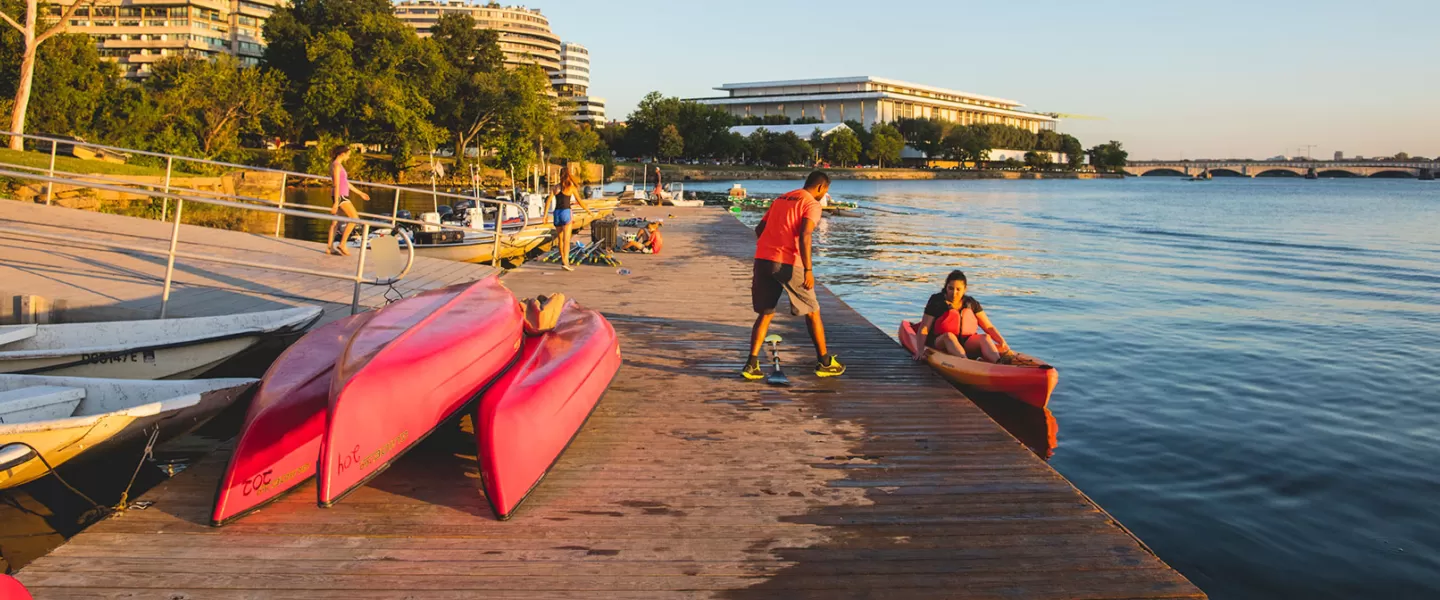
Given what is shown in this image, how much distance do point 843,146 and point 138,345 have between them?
481ft

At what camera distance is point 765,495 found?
5578mm

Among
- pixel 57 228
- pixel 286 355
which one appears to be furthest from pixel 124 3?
pixel 286 355

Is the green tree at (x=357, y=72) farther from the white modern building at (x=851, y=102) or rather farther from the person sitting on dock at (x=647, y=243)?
the white modern building at (x=851, y=102)

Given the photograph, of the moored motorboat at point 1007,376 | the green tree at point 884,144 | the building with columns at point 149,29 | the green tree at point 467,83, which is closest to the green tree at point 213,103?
the green tree at point 467,83

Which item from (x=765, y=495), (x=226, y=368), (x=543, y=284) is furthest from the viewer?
(x=543, y=284)

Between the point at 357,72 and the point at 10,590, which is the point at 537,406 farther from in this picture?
the point at 357,72

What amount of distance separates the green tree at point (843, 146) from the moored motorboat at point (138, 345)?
5729 inches

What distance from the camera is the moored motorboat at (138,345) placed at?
313 inches

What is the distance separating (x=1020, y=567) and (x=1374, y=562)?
440 cm

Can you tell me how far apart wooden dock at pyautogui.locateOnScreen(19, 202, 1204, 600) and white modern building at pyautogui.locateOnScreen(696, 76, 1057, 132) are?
17324 centimetres

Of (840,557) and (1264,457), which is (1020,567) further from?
(1264,457)

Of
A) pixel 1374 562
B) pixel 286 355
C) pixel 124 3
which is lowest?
pixel 1374 562

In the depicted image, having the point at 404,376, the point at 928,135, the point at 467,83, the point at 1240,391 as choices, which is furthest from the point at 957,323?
the point at 928,135

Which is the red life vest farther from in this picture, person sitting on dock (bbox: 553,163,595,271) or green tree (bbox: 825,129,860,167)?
green tree (bbox: 825,129,860,167)
